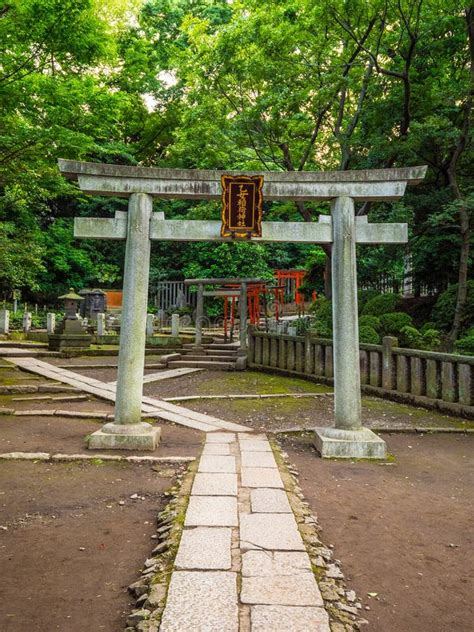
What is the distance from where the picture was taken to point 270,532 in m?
3.37

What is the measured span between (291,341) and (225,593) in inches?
438

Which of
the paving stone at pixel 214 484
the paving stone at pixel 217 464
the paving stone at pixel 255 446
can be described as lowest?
the paving stone at pixel 214 484

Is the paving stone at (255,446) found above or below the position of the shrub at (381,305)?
below

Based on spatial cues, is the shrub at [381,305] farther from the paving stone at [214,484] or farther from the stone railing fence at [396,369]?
the paving stone at [214,484]

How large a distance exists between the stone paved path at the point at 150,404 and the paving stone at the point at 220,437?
0.97ft

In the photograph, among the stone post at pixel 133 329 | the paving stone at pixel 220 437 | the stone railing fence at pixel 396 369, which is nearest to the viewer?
the stone post at pixel 133 329

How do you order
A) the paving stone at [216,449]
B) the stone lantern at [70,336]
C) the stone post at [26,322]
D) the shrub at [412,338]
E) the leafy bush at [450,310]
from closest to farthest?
1. the paving stone at [216,449]
2. the shrub at [412,338]
3. the leafy bush at [450,310]
4. the stone lantern at [70,336]
5. the stone post at [26,322]

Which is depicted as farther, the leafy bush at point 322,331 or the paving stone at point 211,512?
the leafy bush at point 322,331

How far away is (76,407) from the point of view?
8602 millimetres

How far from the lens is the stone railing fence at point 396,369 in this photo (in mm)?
8344

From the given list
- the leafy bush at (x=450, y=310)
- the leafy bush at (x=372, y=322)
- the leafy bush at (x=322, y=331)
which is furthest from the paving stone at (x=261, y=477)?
the leafy bush at (x=450, y=310)

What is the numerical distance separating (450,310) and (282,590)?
11660mm

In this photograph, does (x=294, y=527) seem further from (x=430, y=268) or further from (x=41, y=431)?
(x=430, y=268)

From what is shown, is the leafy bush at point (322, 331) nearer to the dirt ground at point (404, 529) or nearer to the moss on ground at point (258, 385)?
the moss on ground at point (258, 385)
